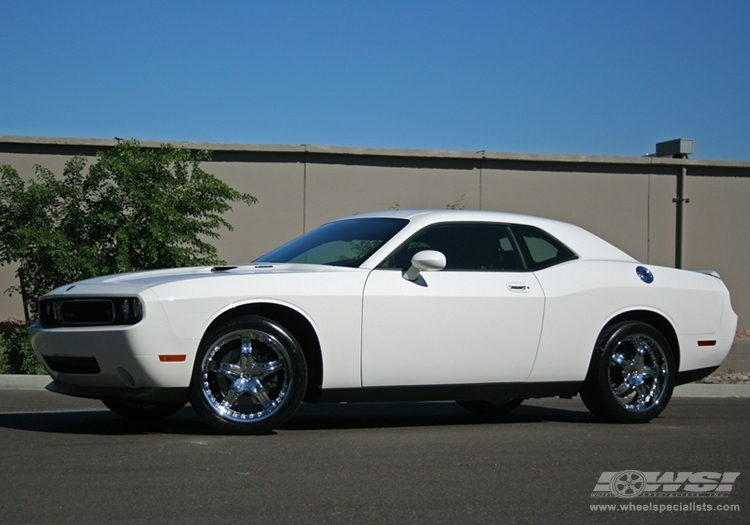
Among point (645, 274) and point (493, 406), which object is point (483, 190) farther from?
point (645, 274)

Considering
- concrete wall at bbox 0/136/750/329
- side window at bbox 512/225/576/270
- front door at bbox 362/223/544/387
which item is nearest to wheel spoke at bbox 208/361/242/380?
front door at bbox 362/223/544/387

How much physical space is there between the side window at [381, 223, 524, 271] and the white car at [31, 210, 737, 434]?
0.04 ft

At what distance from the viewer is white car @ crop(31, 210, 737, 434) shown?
6875mm

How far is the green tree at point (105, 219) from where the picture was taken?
45.0ft

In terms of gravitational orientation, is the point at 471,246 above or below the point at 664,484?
above

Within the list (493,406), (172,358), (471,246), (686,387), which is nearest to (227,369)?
(172,358)

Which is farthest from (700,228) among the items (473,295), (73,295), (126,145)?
(73,295)

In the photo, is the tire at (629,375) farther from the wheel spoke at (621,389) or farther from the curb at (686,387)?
the curb at (686,387)

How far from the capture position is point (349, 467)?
5965mm

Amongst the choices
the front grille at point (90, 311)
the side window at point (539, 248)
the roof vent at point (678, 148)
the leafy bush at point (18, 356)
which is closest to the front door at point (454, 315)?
the side window at point (539, 248)

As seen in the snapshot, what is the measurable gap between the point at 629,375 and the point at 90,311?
403cm

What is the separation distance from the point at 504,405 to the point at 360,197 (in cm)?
1025

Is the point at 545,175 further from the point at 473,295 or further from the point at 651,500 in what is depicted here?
the point at 651,500

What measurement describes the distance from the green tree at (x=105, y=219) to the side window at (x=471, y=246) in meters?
6.35
